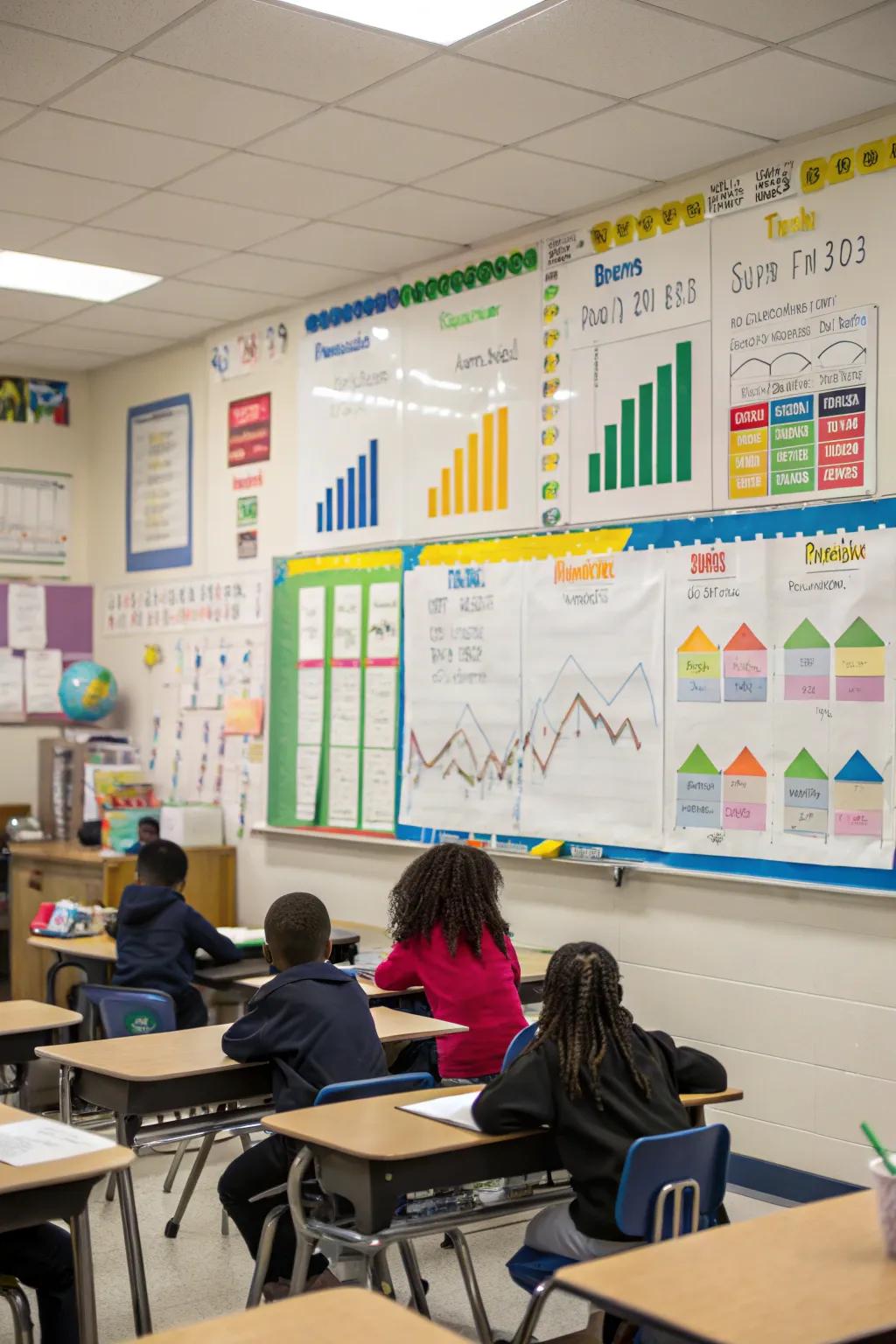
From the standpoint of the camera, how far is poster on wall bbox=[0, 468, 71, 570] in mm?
7887

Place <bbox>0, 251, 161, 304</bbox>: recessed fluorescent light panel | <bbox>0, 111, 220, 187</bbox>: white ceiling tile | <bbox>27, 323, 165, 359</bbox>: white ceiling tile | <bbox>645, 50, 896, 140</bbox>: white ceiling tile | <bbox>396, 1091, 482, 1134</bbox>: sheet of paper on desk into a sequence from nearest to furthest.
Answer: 1. <bbox>396, 1091, 482, 1134</bbox>: sheet of paper on desk
2. <bbox>645, 50, 896, 140</bbox>: white ceiling tile
3. <bbox>0, 111, 220, 187</bbox>: white ceiling tile
4. <bbox>0, 251, 161, 304</bbox>: recessed fluorescent light panel
5. <bbox>27, 323, 165, 359</bbox>: white ceiling tile

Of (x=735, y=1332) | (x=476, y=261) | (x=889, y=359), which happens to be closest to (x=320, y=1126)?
(x=735, y=1332)

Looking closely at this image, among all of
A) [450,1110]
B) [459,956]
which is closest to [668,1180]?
[450,1110]

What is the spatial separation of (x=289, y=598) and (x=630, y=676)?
2.11 meters

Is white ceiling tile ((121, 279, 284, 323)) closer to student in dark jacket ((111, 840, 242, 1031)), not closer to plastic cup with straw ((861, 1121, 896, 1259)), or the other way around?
student in dark jacket ((111, 840, 242, 1031))

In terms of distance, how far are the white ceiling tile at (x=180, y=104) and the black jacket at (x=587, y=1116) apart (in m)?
2.80

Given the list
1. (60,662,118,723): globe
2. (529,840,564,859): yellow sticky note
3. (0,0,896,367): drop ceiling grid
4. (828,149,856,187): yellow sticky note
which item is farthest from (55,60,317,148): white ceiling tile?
(60,662,118,723): globe

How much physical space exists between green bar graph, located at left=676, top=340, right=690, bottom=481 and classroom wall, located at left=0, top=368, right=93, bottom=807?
13.7ft

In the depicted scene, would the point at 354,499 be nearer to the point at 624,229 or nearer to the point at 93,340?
the point at 624,229

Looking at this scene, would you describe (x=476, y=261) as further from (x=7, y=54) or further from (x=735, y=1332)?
(x=735, y=1332)

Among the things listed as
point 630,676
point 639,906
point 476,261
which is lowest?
point 639,906

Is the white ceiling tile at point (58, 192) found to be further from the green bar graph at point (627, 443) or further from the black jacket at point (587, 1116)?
the black jacket at point (587, 1116)

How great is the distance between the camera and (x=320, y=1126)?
2934 millimetres

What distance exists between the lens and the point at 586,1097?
288 cm
